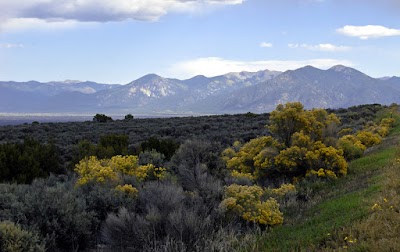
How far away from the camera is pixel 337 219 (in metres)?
A: 7.60

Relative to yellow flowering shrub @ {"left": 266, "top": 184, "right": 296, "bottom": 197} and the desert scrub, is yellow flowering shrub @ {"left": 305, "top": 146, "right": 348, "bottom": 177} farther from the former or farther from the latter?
the desert scrub

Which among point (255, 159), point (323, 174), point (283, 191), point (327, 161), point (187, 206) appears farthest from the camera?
point (255, 159)

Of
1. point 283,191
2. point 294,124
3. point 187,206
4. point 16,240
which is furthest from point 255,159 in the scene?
point 16,240

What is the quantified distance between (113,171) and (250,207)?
436 cm

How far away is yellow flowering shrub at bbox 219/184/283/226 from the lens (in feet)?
27.7

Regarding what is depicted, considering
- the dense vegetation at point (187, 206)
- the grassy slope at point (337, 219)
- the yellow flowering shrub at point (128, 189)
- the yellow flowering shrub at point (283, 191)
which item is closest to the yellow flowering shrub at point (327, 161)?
the dense vegetation at point (187, 206)

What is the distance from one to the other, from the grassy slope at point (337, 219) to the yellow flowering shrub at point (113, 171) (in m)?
4.30

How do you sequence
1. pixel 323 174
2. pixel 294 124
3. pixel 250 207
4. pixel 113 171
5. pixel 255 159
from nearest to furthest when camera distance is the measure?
pixel 250 207 < pixel 113 171 < pixel 323 174 < pixel 255 159 < pixel 294 124

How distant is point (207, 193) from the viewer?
936cm

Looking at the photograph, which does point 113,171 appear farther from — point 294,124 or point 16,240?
point 294,124

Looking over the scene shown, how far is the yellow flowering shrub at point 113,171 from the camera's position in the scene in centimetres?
1050

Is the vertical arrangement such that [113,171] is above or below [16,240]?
above

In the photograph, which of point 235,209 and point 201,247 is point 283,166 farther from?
point 201,247

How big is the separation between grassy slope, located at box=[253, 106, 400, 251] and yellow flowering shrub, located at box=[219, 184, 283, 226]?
294 millimetres
